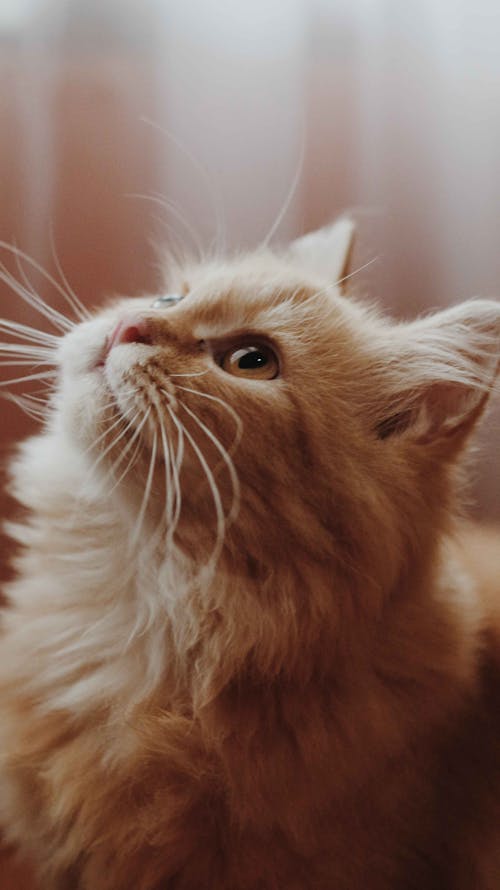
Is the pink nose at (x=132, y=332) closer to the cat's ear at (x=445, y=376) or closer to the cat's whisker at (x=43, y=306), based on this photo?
the cat's whisker at (x=43, y=306)

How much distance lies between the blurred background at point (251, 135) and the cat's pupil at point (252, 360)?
47cm

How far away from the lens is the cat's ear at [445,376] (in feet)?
3.12

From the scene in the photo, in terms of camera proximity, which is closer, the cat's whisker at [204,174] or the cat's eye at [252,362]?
the cat's eye at [252,362]

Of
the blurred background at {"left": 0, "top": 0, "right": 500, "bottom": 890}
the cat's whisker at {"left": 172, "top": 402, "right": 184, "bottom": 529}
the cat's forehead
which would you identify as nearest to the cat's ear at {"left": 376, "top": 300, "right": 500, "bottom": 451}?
the cat's forehead

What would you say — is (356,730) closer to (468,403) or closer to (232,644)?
(232,644)

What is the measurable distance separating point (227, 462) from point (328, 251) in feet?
1.79

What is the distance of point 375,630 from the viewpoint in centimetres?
97

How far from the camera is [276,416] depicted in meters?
0.91

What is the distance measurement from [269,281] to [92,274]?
628mm

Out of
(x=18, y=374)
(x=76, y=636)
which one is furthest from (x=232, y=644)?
(x=18, y=374)

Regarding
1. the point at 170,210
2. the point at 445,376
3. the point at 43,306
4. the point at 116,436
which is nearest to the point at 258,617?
the point at 116,436

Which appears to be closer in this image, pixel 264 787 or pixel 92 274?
pixel 264 787

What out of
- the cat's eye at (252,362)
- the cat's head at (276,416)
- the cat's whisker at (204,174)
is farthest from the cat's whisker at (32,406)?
the cat's whisker at (204,174)

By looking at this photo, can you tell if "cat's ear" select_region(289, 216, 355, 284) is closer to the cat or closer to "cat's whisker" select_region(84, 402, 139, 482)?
the cat
